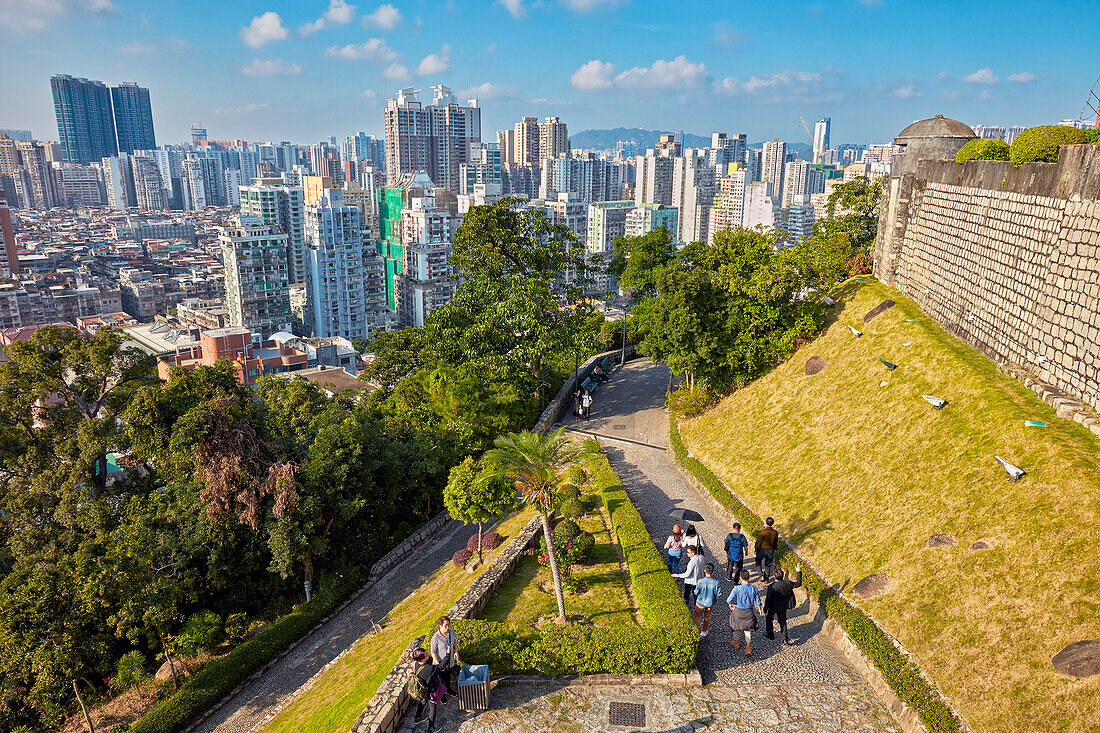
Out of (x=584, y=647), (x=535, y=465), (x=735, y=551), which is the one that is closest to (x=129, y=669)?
(x=535, y=465)

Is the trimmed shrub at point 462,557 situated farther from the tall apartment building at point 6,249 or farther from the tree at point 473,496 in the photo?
the tall apartment building at point 6,249

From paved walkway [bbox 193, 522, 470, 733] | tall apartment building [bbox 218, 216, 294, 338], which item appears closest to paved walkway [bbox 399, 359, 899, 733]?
paved walkway [bbox 193, 522, 470, 733]

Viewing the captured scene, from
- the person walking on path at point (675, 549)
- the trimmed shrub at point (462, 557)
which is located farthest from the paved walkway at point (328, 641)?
the person walking on path at point (675, 549)

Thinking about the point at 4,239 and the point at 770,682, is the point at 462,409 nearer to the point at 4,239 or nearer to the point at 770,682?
the point at 770,682

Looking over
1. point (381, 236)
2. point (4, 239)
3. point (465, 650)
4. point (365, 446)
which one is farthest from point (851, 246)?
point (4, 239)

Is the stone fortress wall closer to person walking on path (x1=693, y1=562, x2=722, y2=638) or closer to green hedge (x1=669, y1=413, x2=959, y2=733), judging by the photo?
green hedge (x1=669, y1=413, x2=959, y2=733)

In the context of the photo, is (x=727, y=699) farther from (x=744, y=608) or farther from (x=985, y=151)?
(x=985, y=151)

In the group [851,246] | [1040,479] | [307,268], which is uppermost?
[851,246]
